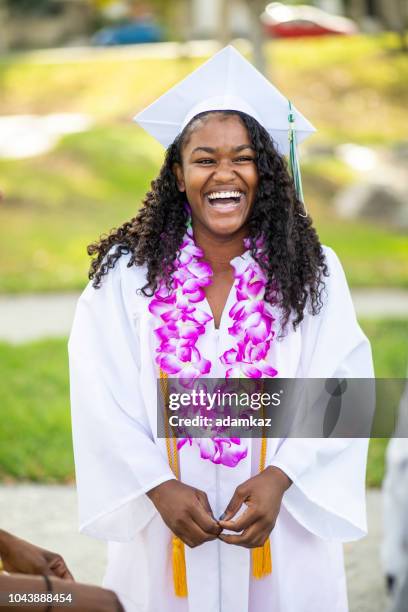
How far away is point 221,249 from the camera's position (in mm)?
2971

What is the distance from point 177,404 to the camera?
9.36ft

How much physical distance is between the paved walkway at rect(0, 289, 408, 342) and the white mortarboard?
494 cm

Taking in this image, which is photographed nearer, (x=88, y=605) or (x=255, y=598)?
(x=88, y=605)

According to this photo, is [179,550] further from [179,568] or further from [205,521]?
[205,521]

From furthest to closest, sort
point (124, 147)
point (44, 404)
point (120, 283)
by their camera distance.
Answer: point (124, 147) → point (44, 404) → point (120, 283)

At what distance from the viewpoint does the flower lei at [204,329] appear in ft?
9.23

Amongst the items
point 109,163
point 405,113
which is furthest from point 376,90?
point 109,163

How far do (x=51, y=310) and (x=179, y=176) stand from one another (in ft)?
18.8

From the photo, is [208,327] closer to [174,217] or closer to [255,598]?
[174,217]

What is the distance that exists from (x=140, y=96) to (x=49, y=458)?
46.0 feet

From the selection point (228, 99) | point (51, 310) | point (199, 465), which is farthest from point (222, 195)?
A: point (51, 310)

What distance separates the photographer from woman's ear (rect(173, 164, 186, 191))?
297 cm

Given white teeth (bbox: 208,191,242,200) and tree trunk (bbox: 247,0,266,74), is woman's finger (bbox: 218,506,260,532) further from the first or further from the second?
tree trunk (bbox: 247,0,266,74)

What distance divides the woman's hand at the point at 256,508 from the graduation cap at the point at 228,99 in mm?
940
